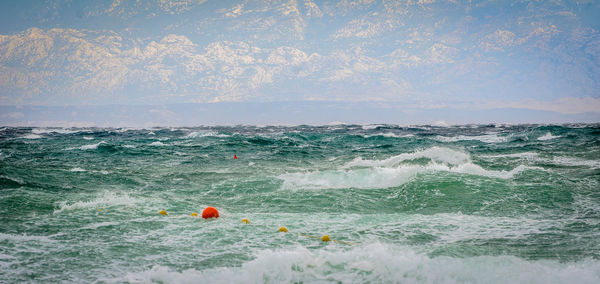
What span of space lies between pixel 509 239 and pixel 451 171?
617 cm

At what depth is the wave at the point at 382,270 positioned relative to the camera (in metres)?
4.03

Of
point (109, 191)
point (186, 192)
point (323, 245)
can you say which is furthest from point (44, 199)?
point (323, 245)

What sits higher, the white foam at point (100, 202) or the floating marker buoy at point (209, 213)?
the floating marker buoy at point (209, 213)

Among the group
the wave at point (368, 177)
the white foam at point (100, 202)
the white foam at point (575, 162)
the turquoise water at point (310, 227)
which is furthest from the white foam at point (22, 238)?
the white foam at point (575, 162)

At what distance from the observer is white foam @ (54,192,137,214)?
7625mm

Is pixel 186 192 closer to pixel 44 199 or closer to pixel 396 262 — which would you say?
pixel 44 199

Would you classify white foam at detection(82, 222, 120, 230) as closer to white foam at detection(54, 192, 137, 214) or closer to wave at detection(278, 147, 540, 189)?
white foam at detection(54, 192, 137, 214)

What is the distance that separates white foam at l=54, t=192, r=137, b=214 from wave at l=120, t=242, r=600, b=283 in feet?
14.1

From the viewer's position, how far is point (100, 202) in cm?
809

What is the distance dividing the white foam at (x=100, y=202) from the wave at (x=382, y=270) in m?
4.31

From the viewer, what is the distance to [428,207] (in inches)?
319

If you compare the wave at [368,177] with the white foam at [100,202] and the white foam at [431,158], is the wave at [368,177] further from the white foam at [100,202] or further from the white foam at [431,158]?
the white foam at [100,202]

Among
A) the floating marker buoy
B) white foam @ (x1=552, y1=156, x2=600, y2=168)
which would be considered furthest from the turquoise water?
white foam @ (x1=552, y1=156, x2=600, y2=168)

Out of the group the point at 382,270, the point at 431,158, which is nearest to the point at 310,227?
the point at 382,270
